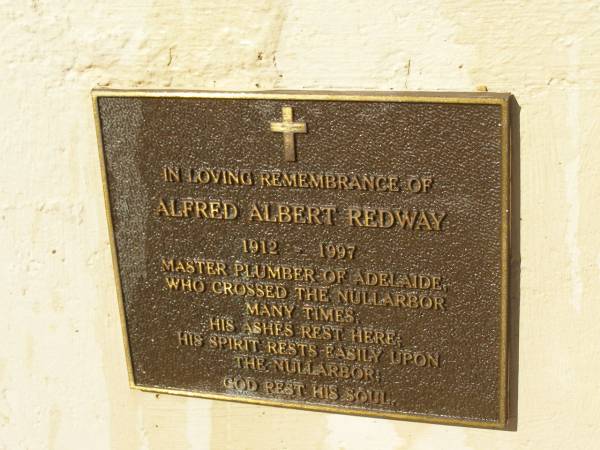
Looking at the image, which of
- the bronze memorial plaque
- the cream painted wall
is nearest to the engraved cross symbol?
the bronze memorial plaque

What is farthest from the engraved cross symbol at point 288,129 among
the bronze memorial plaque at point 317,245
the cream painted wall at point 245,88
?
the cream painted wall at point 245,88

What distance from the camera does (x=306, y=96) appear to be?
2674 millimetres

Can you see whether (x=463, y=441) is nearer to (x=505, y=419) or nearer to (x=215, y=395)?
(x=505, y=419)

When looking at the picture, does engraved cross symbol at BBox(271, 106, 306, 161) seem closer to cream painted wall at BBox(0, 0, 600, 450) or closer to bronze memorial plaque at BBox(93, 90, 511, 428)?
bronze memorial plaque at BBox(93, 90, 511, 428)

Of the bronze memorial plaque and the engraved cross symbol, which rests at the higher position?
the engraved cross symbol

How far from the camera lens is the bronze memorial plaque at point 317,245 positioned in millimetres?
2645

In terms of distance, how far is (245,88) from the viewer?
9.16 ft

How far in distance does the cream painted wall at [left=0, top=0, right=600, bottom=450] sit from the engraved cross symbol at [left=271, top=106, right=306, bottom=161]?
105mm

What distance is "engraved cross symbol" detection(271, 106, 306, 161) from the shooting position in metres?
2.70

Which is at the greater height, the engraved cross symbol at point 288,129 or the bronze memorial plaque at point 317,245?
the engraved cross symbol at point 288,129

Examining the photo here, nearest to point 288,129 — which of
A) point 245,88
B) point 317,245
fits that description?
point 245,88

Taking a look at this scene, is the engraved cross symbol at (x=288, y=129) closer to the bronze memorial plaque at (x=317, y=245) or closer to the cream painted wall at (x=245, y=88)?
the bronze memorial plaque at (x=317, y=245)

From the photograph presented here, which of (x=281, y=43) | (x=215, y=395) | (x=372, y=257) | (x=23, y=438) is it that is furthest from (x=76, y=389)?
(x=281, y=43)

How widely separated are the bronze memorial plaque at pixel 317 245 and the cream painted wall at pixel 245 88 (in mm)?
90
